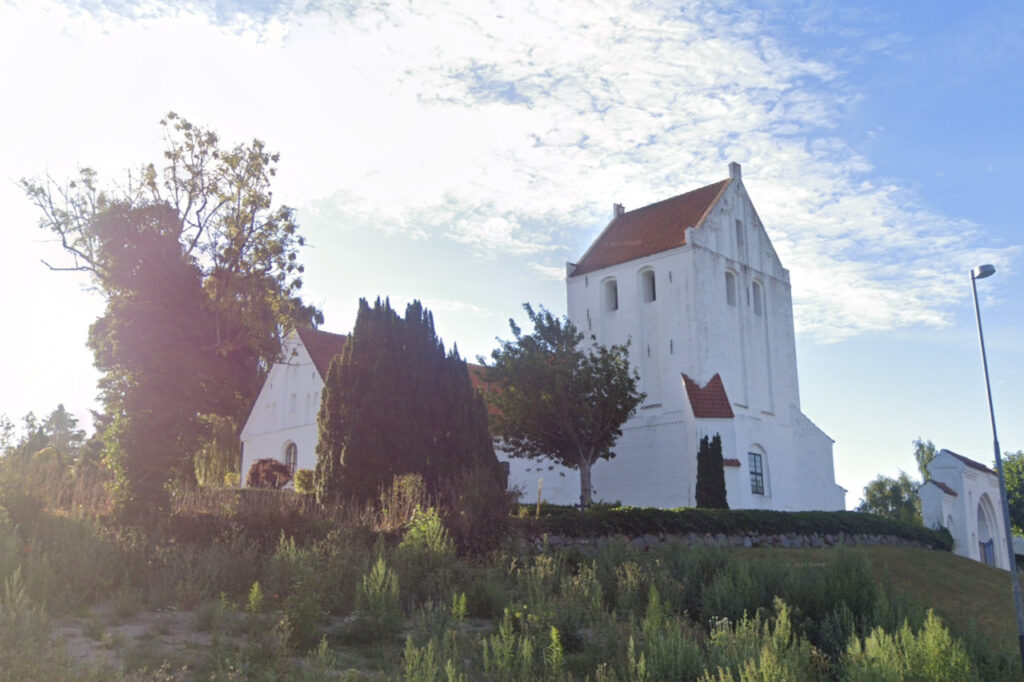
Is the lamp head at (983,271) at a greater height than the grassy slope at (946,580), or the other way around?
the lamp head at (983,271)

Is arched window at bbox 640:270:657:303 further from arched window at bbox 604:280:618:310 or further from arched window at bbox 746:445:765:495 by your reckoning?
arched window at bbox 746:445:765:495

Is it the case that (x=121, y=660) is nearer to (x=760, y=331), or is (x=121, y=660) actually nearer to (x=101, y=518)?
(x=101, y=518)

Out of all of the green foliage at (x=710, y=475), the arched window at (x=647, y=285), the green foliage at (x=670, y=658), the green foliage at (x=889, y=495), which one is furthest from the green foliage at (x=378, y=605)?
the green foliage at (x=889, y=495)

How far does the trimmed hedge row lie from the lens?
20.5 meters

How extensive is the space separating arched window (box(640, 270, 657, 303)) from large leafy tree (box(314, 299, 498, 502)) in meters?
13.2

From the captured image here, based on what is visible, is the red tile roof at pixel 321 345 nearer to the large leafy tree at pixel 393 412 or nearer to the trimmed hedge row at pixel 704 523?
the large leafy tree at pixel 393 412

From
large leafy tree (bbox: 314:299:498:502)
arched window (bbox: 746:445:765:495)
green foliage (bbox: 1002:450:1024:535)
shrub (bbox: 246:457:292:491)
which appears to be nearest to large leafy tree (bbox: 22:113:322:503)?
large leafy tree (bbox: 314:299:498:502)

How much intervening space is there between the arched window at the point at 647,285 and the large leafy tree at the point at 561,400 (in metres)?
5.44

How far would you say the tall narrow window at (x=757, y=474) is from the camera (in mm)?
34188

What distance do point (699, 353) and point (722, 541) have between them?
10.9m

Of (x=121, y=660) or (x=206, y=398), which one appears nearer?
(x=121, y=660)

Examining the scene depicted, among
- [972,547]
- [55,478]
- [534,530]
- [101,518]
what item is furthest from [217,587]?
[972,547]

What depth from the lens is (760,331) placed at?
3756 cm

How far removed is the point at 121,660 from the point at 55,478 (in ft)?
29.2
